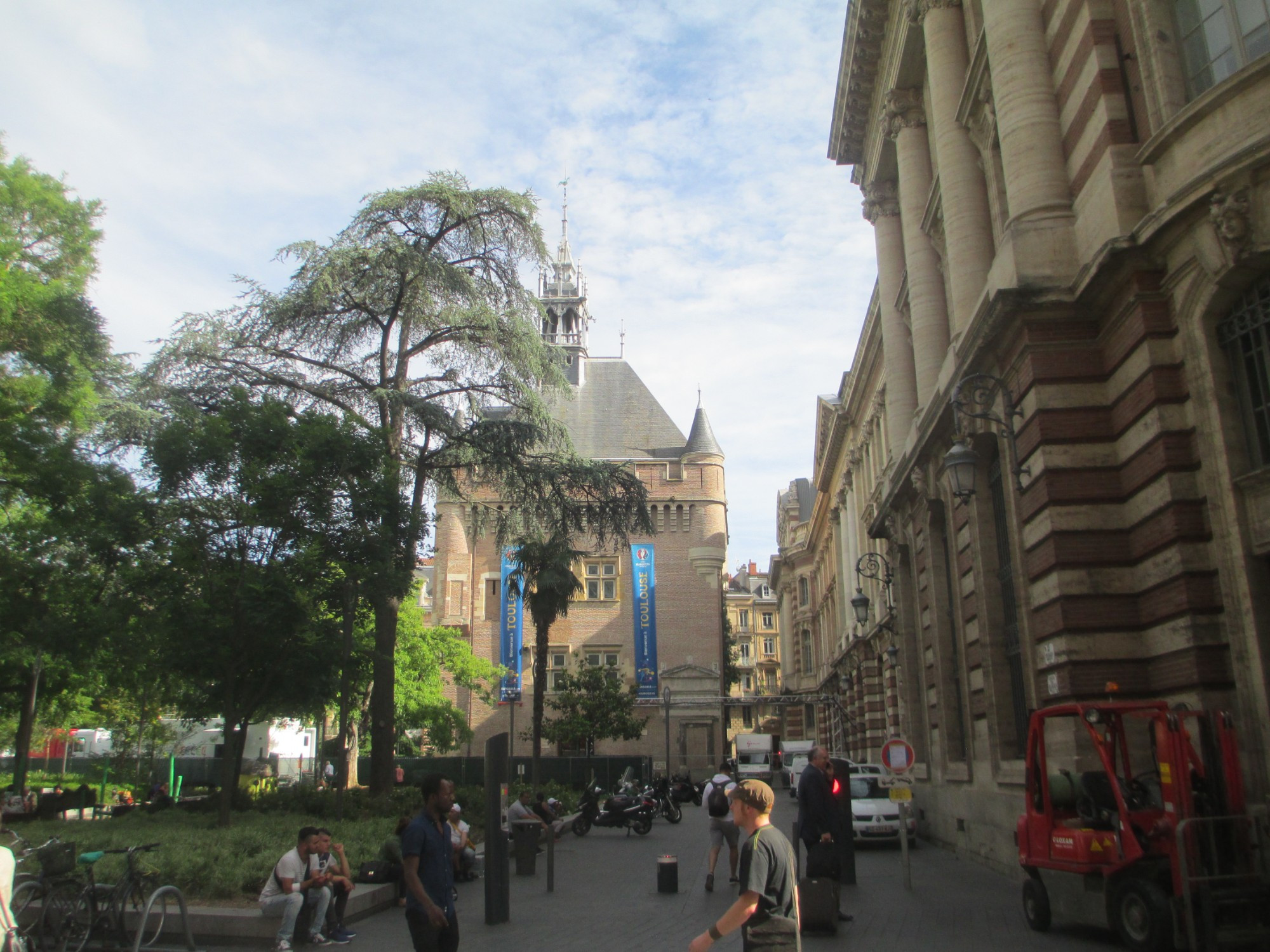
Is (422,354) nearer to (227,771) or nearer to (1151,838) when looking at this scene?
(227,771)

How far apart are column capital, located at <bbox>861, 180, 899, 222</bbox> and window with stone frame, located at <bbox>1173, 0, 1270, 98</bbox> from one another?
602 inches

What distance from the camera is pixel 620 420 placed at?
200 ft

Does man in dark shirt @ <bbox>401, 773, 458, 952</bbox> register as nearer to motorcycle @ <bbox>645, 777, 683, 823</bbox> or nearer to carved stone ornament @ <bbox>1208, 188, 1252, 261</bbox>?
carved stone ornament @ <bbox>1208, 188, 1252, 261</bbox>

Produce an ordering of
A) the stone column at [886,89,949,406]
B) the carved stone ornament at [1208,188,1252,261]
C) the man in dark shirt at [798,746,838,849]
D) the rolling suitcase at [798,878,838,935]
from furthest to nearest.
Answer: the stone column at [886,89,949,406]
the man in dark shirt at [798,746,838,849]
the rolling suitcase at [798,878,838,935]
the carved stone ornament at [1208,188,1252,261]

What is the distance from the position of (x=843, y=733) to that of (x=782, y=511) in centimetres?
3964

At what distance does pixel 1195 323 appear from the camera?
33.6 ft

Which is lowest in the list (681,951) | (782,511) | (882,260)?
(681,951)

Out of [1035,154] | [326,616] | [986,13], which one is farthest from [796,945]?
[326,616]

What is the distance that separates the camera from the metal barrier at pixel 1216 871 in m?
7.83

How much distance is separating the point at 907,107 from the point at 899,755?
14.8 meters

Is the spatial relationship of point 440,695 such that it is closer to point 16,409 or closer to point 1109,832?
point 16,409

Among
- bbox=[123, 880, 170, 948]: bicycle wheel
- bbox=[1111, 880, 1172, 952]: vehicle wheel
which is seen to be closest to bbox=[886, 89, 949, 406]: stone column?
bbox=[1111, 880, 1172, 952]: vehicle wheel

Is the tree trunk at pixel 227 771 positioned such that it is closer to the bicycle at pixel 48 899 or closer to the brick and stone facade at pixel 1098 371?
the bicycle at pixel 48 899

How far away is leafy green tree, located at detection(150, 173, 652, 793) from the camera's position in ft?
73.5
